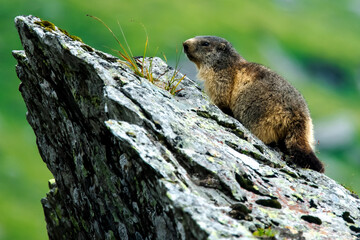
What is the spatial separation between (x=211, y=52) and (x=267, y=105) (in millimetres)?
3448

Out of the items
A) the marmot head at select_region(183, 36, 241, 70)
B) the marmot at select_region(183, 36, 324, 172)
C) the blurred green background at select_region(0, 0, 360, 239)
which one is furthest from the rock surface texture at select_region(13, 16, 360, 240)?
the blurred green background at select_region(0, 0, 360, 239)

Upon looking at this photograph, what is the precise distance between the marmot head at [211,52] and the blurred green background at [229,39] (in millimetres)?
19770

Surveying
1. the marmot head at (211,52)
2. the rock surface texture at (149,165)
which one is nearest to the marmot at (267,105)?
the marmot head at (211,52)

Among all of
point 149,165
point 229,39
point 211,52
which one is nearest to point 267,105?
point 211,52

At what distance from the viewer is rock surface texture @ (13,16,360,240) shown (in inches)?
243

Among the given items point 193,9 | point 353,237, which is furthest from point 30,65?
point 193,9

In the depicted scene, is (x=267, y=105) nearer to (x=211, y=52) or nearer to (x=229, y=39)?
(x=211, y=52)

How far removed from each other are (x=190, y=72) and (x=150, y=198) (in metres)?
6.97

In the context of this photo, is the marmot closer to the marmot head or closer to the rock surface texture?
the marmot head

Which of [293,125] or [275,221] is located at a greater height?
[293,125]

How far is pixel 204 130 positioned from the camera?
28.1ft

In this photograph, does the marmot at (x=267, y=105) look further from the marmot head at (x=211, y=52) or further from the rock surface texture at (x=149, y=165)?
the rock surface texture at (x=149, y=165)

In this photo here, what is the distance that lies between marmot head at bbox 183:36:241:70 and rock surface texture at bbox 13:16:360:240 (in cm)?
287

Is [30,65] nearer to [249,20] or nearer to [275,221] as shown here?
[275,221]
